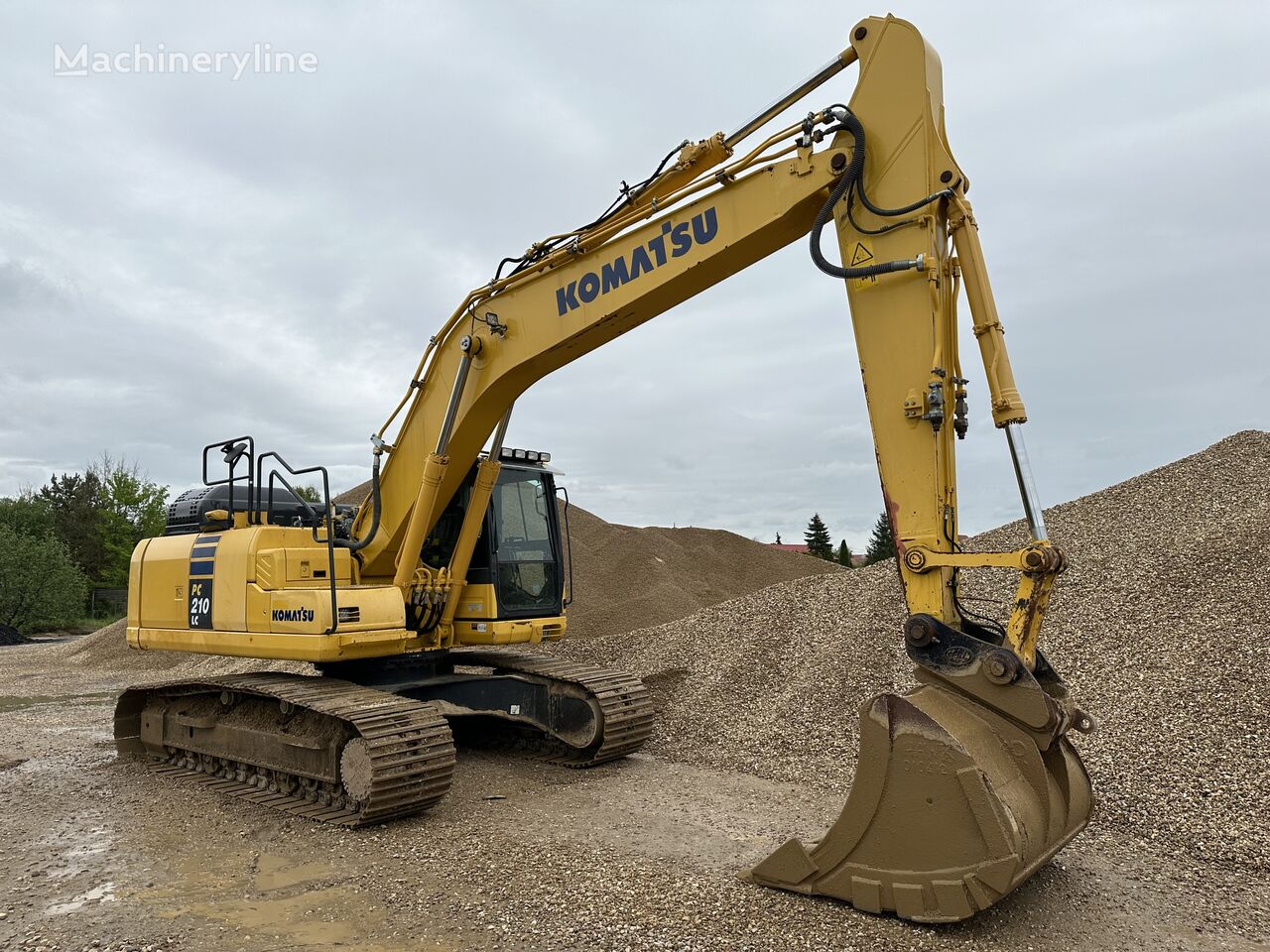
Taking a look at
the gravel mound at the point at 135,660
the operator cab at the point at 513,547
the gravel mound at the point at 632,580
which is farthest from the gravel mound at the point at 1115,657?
the gravel mound at the point at 135,660

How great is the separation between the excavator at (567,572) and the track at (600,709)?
3cm

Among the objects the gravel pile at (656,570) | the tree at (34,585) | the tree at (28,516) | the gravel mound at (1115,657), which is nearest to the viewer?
the gravel mound at (1115,657)

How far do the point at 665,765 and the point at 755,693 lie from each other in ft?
5.83

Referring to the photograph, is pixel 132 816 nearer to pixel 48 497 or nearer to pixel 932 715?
pixel 932 715

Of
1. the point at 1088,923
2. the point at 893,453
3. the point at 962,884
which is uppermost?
the point at 893,453

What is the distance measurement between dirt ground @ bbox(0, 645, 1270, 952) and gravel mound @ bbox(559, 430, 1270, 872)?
1.84 feet

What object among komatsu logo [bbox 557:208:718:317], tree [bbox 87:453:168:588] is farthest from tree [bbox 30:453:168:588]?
komatsu logo [bbox 557:208:718:317]

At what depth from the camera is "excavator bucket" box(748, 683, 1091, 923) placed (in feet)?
12.9

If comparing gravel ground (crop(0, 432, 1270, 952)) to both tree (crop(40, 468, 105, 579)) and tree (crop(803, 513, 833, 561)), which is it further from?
tree (crop(40, 468, 105, 579))

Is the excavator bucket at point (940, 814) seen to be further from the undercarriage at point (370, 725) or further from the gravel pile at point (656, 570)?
the gravel pile at point (656, 570)

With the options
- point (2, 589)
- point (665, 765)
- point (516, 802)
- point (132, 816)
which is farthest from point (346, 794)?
point (2, 589)

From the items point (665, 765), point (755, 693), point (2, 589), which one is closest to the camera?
point (665, 765)

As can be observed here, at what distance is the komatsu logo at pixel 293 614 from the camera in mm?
6781

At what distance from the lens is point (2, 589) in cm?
2988
